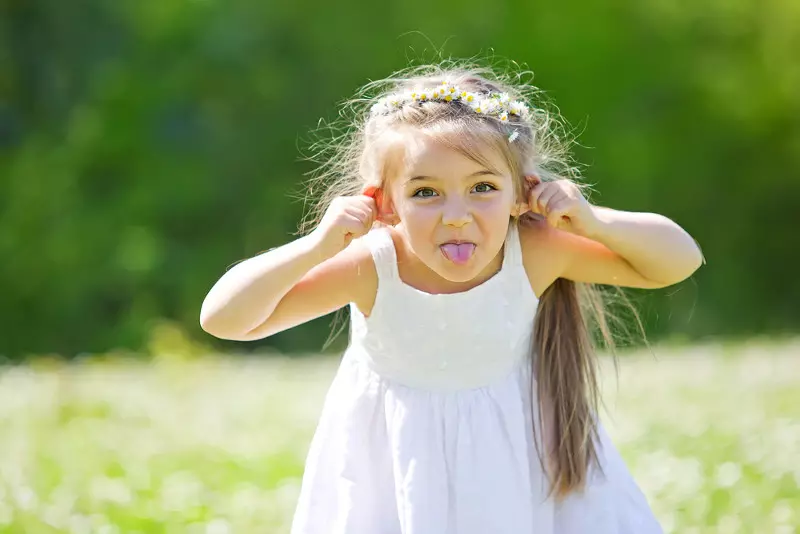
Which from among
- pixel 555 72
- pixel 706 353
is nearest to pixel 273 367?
pixel 706 353

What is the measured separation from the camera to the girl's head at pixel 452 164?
8.39 feet

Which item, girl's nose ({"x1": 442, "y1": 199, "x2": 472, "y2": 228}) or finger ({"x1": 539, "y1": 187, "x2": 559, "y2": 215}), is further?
finger ({"x1": 539, "y1": 187, "x2": 559, "y2": 215})

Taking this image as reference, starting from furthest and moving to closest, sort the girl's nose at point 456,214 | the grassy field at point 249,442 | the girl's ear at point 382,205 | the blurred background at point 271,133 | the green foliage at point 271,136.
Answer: the green foliage at point 271,136, the blurred background at point 271,133, the grassy field at point 249,442, the girl's ear at point 382,205, the girl's nose at point 456,214

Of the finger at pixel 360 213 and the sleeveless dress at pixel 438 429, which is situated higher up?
the finger at pixel 360 213

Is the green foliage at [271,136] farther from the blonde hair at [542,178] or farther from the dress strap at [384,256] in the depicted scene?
the dress strap at [384,256]


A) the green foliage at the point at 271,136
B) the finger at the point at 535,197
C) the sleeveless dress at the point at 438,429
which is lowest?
the sleeveless dress at the point at 438,429

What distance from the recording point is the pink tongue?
2.55 metres

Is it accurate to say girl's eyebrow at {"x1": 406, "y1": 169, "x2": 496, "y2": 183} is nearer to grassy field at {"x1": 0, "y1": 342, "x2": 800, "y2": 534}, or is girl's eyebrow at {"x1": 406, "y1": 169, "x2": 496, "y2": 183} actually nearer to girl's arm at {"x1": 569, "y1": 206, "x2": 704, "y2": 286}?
girl's arm at {"x1": 569, "y1": 206, "x2": 704, "y2": 286}

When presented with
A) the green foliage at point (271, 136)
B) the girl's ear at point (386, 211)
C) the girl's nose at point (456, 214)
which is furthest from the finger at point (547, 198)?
the green foliage at point (271, 136)

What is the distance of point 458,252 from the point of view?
256cm

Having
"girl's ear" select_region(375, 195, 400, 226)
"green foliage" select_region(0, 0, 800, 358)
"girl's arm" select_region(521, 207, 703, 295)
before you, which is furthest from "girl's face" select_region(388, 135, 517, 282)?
"green foliage" select_region(0, 0, 800, 358)

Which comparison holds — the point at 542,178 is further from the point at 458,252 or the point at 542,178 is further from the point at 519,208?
the point at 458,252

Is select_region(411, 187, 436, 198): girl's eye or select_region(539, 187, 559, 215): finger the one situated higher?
select_region(539, 187, 559, 215): finger

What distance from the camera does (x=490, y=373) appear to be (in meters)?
2.73
